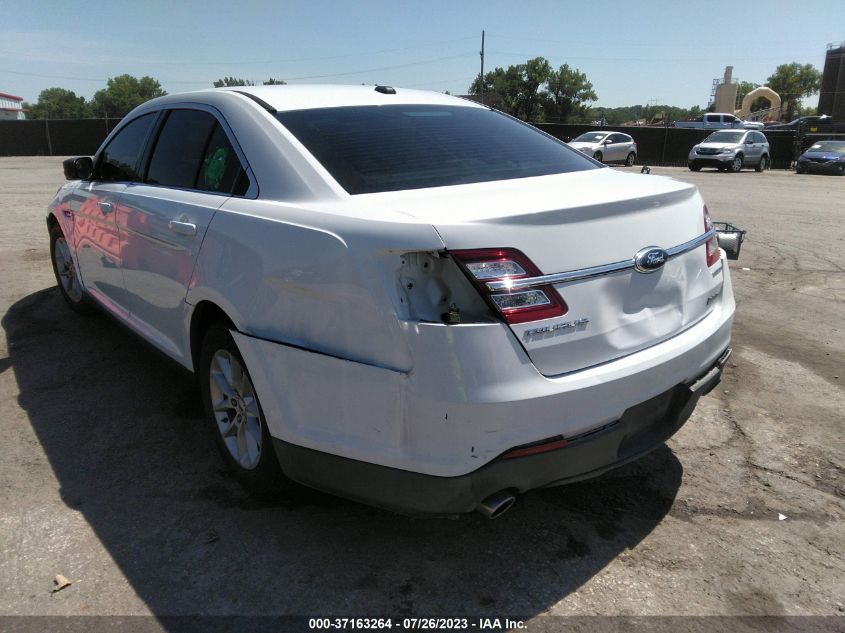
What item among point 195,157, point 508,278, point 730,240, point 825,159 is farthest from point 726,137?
point 508,278

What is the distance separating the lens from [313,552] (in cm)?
253

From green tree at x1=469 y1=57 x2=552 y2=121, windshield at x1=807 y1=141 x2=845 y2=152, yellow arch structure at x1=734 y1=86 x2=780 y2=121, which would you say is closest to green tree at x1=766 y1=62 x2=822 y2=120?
yellow arch structure at x1=734 y1=86 x2=780 y2=121

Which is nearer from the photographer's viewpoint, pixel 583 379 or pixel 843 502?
pixel 583 379

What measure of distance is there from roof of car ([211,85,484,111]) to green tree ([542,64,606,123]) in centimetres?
9255

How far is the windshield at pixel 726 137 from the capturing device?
2653 centimetres

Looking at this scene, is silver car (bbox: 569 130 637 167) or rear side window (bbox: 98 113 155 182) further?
silver car (bbox: 569 130 637 167)

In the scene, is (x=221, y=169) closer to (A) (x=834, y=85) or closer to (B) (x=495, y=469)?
(B) (x=495, y=469)

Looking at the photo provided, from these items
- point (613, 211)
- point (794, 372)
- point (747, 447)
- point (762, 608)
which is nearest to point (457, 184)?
point (613, 211)

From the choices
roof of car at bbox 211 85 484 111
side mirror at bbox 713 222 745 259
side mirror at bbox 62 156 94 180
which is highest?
roof of car at bbox 211 85 484 111

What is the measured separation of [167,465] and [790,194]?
56.1 feet

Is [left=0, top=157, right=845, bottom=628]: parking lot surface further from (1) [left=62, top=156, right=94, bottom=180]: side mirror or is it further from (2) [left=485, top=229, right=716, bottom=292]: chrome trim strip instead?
(1) [left=62, top=156, right=94, bottom=180]: side mirror

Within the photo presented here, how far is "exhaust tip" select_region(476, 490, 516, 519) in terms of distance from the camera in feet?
6.83

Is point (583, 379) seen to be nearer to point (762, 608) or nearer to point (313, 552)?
point (762, 608)

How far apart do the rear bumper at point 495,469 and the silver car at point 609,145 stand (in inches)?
993
